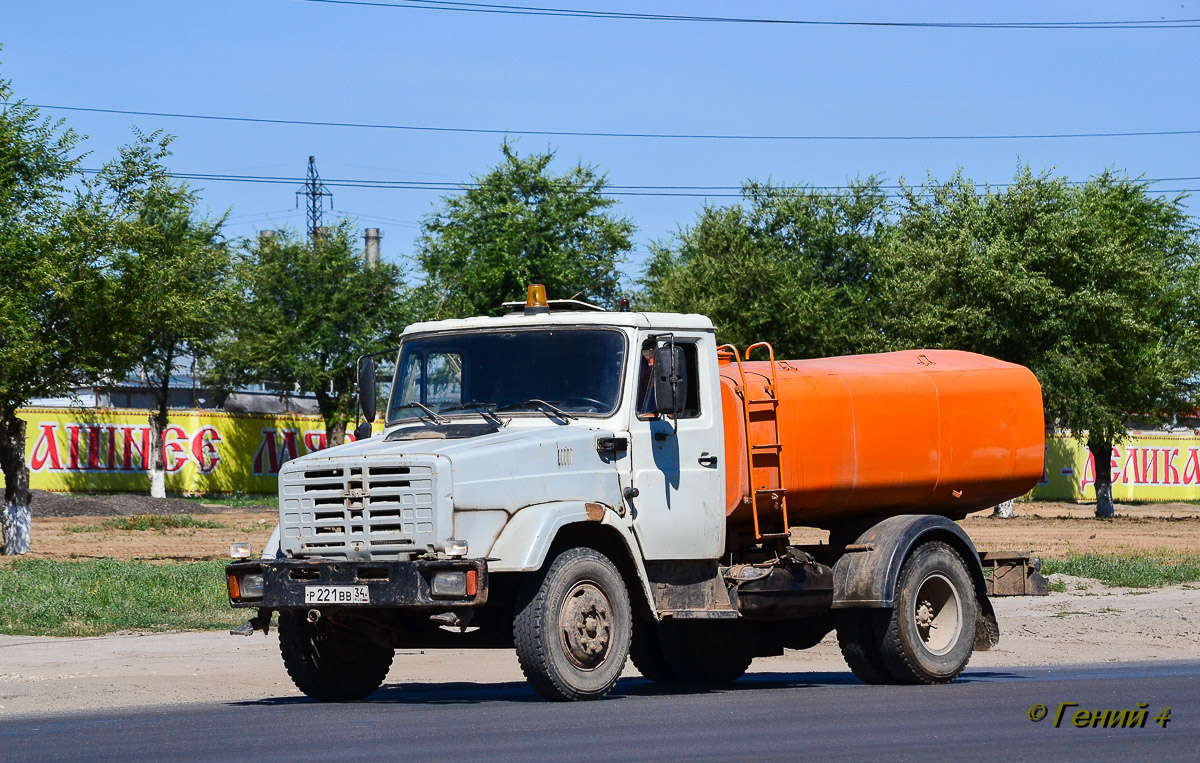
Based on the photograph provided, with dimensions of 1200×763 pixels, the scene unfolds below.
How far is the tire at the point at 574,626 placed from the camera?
34.6 feet

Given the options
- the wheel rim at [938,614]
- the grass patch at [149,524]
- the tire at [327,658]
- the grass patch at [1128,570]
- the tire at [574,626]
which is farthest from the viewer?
the grass patch at [149,524]

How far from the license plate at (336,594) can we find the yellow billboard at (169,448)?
40.6m

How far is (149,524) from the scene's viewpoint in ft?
130

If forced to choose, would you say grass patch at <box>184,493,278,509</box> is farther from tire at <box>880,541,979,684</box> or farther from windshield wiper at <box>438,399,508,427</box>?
windshield wiper at <box>438,399,508,427</box>

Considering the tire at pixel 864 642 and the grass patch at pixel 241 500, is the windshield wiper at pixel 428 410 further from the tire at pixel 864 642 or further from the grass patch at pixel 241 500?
the grass patch at pixel 241 500

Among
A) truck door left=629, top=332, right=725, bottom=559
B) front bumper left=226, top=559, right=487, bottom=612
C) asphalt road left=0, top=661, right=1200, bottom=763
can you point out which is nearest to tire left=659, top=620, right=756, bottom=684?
asphalt road left=0, top=661, right=1200, bottom=763

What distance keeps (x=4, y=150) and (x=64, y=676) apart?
51.7 feet

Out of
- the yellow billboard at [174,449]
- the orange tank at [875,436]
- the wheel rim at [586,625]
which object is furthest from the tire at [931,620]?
the yellow billboard at [174,449]

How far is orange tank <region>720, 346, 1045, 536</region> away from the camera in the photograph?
12398mm

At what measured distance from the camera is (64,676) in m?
13.7

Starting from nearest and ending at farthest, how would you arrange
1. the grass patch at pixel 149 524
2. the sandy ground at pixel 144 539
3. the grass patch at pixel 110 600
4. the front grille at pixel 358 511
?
the front grille at pixel 358 511
the grass patch at pixel 110 600
the sandy ground at pixel 144 539
the grass patch at pixel 149 524

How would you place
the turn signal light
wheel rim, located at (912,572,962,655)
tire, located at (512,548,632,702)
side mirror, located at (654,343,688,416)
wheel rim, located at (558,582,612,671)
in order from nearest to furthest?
tire, located at (512,548,632,702), wheel rim, located at (558,582,612,671), the turn signal light, side mirror, located at (654,343,688,416), wheel rim, located at (912,572,962,655)

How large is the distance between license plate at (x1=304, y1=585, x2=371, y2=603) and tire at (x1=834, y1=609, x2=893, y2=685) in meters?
4.33

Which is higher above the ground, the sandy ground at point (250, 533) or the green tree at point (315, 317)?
the green tree at point (315, 317)
